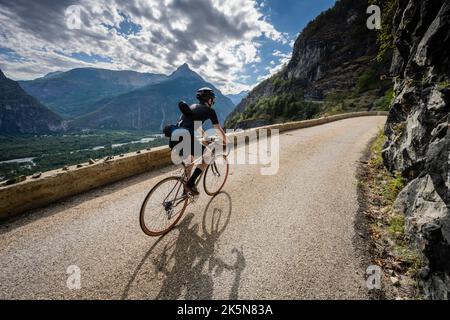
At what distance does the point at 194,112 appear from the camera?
414cm

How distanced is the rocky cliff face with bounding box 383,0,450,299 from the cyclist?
12.0 ft

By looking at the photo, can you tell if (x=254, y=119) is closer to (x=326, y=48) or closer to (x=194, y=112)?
(x=326, y=48)

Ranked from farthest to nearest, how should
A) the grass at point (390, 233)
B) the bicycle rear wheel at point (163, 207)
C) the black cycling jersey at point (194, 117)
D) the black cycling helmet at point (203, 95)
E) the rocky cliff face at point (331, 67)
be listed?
the rocky cliff face at point (331, 67) → the black cycling helmet at point (203, 95) → the black cycling jersey at point (194, 117) → the bicycle rear wheel at point (163, 207) → the grass at point (390, 233)

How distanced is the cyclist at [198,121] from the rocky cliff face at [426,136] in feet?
12.0

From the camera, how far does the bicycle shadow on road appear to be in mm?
2797

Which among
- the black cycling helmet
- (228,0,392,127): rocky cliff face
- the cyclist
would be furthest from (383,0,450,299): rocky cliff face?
(228,0,392,127): rocky cliff face

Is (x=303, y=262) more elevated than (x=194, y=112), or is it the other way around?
(x=194, y=112)

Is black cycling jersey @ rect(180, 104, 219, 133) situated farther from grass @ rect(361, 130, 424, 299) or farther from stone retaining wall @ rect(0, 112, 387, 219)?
grass @ rect(361, 130, 424, 299)

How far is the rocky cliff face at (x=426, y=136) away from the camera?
2871 millimetres

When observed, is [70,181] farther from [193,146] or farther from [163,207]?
[193,146]

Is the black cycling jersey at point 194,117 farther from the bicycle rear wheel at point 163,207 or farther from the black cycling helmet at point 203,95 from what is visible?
the bicycle rear wheel at point 163,207

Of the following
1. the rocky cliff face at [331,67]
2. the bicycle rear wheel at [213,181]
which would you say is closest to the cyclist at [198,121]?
the bicycle rear wheel at [213,181]

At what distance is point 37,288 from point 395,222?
235 inches
